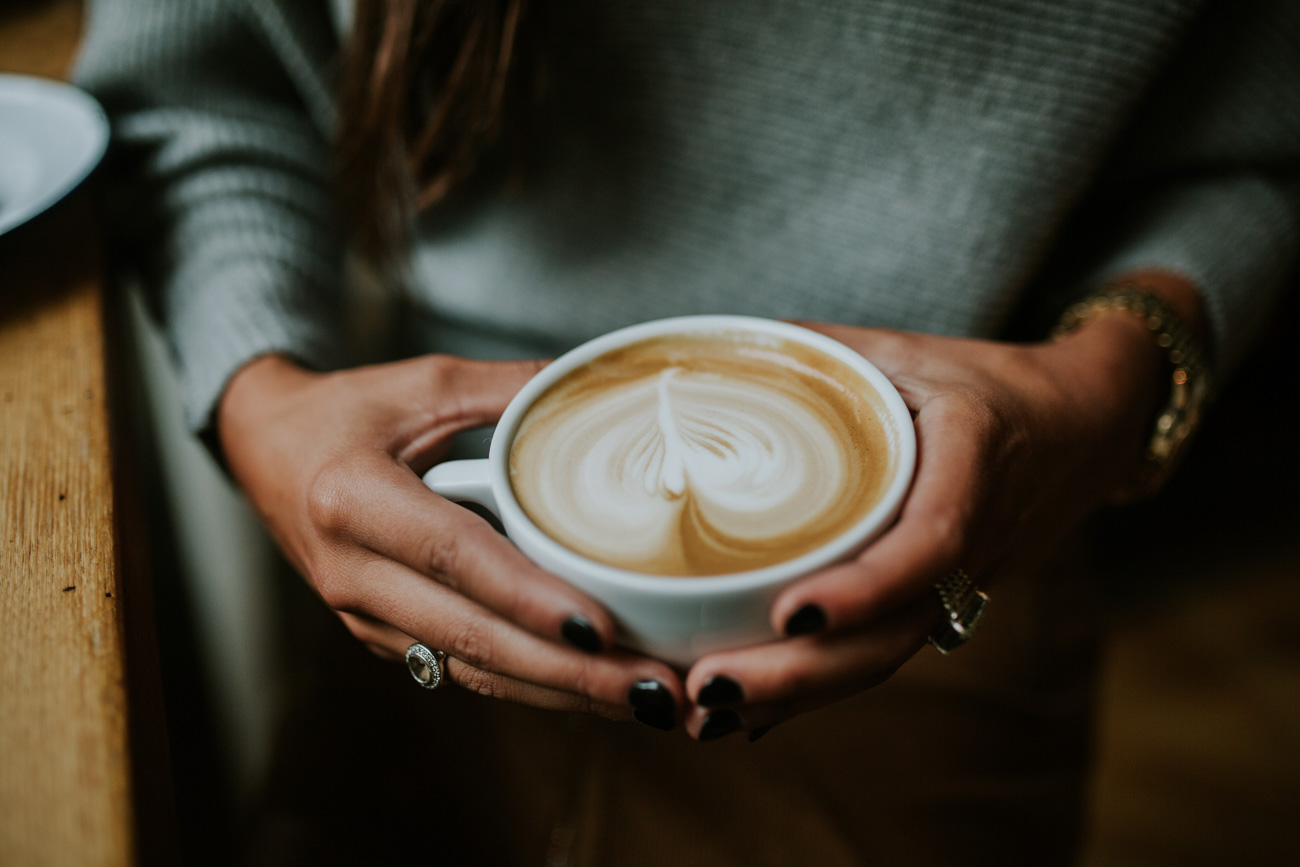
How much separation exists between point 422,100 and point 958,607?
68 cm

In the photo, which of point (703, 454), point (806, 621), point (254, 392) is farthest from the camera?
point (254, 392)

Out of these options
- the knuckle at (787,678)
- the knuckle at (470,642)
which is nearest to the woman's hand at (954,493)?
the knuckle at (787,678)

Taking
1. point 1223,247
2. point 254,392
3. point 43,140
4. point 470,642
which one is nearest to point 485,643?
point 470,642

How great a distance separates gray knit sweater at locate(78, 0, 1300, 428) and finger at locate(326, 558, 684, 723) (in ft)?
0.99

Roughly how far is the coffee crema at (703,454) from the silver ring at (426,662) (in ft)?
0.41

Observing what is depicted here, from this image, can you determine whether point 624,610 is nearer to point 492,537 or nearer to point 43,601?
point 492,537

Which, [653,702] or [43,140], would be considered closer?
[653,702]

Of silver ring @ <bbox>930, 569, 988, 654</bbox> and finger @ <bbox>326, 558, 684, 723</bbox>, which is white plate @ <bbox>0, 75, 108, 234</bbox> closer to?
finger @ <bbox>326, 558, 684, 723</bbox>

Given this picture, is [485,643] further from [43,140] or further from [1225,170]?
[1225,170]

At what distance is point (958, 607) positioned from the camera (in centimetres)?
45

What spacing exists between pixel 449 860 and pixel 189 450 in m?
0.89

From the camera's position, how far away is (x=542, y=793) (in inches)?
28.7

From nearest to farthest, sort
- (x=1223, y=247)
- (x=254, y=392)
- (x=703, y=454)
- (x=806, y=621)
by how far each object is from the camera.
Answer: (x=806, y=621) < (x=703, y=454) < (x=254, y=392) < (x=1223, y=247)

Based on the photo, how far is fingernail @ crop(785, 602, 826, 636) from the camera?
1.21ft
